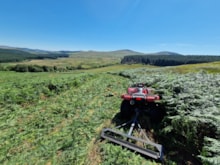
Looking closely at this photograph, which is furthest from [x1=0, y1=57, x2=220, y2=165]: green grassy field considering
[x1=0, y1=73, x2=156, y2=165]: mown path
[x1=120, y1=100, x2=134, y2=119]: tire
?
[x1=120, y1=100, x2=134, y2=119]: tire

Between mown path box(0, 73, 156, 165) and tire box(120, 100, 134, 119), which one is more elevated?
tire box(120, 100, 134, 119)

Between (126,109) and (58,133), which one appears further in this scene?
(126,109)

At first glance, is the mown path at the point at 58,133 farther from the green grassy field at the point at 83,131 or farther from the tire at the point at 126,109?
the tire at the point at 126,109

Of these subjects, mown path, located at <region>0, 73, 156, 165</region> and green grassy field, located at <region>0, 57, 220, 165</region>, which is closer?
green grassy field, located at <region>0, 57, 220, 165</region>

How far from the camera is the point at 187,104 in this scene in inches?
212

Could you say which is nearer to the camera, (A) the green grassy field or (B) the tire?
(A) the green grassy field

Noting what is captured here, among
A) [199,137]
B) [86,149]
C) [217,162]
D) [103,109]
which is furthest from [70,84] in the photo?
[217,162]

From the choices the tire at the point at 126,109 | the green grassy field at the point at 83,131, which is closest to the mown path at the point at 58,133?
the green grassy field at the point at 83,131

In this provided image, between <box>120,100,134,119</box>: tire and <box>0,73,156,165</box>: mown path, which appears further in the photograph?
<box>120,100,134,119</box>: tire

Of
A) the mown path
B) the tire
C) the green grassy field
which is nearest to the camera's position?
the green grassy field

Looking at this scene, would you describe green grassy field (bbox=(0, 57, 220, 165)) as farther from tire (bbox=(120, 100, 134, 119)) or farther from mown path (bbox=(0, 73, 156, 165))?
tire (bbox=(120, 100, 134, 119))

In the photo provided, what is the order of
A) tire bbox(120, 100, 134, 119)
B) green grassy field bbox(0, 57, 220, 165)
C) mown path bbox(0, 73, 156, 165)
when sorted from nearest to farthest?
green grassy field bbox(0, 57, 220, 165) < mown path bbox(0, 73, 156, 165) < tire bbox(120, 100, 134, 119)

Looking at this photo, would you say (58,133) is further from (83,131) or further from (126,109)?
(126,109)

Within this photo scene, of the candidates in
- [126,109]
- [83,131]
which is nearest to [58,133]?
[83,131]
